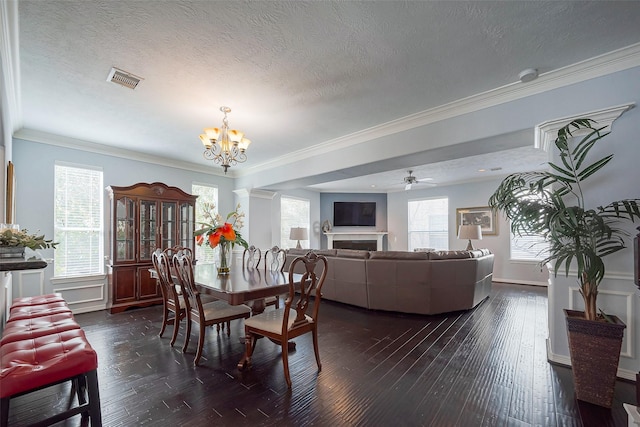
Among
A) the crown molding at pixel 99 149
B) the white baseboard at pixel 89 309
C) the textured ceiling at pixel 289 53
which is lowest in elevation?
the white baseboard at pixel 89 309

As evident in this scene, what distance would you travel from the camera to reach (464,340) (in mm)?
3145

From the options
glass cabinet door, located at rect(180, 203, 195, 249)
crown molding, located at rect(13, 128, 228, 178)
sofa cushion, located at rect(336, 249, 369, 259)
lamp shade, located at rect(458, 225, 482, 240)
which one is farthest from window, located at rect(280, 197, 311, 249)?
lamp shade, located at rect(458, 225, 482, 240)

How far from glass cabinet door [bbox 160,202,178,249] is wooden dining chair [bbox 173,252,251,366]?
234 cm

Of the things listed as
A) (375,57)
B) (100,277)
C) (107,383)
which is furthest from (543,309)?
(100,277)

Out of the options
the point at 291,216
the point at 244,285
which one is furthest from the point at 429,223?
the point at 244,285

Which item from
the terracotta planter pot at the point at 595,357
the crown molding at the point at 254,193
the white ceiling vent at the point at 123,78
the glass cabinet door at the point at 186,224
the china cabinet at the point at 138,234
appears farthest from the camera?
the crown molding at the point at 254,193

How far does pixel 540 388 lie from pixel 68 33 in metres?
4.41

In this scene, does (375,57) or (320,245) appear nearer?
(375,57)

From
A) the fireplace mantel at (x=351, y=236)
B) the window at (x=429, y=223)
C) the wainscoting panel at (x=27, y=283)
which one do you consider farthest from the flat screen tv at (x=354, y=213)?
the wainscoting panel at (x=27, y=283)

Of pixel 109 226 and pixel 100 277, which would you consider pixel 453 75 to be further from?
pixel 100 277

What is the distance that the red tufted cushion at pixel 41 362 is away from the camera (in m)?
1.34

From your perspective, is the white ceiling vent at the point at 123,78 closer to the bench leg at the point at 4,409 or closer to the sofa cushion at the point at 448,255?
the bench leg at the point at 4,409

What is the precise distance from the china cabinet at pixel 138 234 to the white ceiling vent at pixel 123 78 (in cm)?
231

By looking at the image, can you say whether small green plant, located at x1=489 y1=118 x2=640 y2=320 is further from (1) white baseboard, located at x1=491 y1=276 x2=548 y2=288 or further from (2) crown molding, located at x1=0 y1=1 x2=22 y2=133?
(1) white baseboard, located at x1=491 y1=276 x2=548 y2=288
